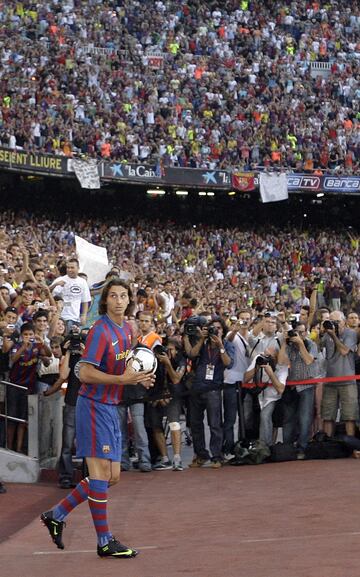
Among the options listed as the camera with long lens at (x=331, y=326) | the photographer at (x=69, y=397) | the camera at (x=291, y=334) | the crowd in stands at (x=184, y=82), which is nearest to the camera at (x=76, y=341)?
the photographer at (x=69, y=397)

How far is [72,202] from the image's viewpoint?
3656cm

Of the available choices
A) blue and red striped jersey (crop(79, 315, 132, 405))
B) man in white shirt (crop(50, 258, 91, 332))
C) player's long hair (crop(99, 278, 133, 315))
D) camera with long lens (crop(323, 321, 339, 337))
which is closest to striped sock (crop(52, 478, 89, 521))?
blue and red striped jersey (crop(79, 315, 132, 405))

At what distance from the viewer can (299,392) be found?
42.6 ft

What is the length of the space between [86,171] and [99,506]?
1060 inches

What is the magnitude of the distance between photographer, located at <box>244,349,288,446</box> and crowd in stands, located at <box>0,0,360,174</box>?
66.9 feet

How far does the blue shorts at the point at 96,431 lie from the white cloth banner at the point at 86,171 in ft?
86.7

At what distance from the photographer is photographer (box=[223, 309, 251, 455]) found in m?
12.9

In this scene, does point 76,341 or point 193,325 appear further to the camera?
point 193,325

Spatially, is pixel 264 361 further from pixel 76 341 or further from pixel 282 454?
pixel 76 341

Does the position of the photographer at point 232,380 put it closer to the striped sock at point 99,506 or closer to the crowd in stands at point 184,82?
the striped sock at point 99,506

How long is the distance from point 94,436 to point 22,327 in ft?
15.3

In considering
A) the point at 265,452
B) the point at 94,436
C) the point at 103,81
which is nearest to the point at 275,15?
the point at 103,81

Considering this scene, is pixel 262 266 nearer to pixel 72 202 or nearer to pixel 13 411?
pixel 72 202

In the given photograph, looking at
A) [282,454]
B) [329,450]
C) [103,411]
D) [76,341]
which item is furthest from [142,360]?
[329,450]
